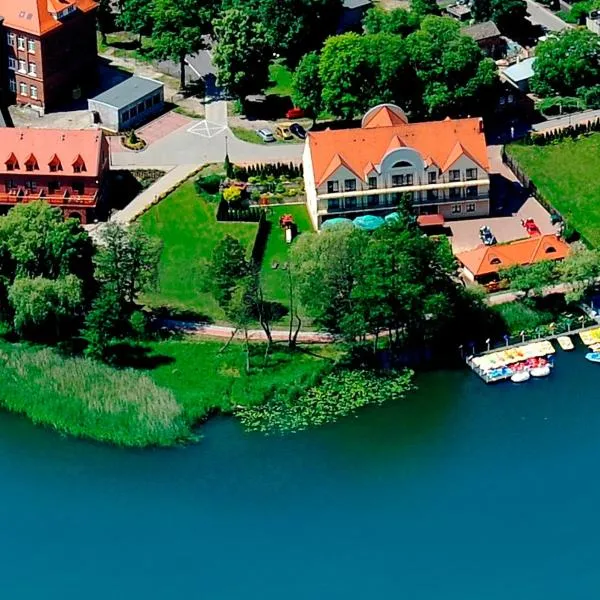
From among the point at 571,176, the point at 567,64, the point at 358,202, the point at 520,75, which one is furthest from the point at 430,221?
the point at 520,75

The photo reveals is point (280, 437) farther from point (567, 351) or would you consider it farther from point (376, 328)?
point (567, 351)

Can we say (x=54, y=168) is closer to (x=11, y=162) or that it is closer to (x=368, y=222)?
(x=11, y=162)

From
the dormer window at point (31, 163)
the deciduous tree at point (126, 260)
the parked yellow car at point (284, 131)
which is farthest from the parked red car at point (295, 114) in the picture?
the deciduous tree at point (126, 260)

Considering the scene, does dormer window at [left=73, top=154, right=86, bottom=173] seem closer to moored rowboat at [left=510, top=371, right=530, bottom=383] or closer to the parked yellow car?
the parked yellow car

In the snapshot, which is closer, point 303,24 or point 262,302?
point 262,302

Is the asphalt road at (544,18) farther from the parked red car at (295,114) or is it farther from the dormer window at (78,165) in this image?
the dormer window at (78,165)

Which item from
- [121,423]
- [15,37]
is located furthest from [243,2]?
[121,423]
